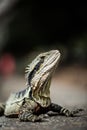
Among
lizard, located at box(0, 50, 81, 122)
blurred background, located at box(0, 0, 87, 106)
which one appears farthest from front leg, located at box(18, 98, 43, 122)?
blurred background, located at box(0, 0, 87, 106)

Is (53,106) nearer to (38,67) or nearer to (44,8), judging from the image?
(38,67)

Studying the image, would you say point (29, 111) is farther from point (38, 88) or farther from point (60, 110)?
point (60, 110)

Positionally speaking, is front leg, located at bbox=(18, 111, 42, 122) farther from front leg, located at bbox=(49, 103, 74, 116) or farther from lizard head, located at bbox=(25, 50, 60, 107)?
front leg, located at bbox=(49, 103, 74, 116)

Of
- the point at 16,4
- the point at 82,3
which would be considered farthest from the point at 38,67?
the point at 82,3

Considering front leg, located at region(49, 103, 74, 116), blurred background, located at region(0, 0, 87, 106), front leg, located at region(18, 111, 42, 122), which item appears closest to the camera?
front leg, located at region(18, 111, 42, 122)

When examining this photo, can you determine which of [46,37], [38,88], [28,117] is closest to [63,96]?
[46,37]

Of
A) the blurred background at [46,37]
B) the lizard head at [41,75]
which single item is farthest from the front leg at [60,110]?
the blurred background at [46,37]
